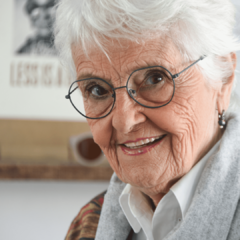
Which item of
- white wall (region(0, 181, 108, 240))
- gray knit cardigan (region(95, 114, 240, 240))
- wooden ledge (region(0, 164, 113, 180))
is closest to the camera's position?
gray knit cardigan (region(95, 114, 240, 240))

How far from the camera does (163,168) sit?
2.51 feet

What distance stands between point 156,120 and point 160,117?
14 millimetres

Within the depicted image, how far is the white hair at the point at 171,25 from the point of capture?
0.69 meters

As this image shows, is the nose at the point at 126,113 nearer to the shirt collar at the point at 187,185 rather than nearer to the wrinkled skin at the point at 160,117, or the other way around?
the wrinkled skin at the point at 160,117

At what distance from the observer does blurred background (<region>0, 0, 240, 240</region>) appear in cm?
172

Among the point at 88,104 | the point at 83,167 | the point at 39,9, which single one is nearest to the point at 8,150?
the point at 83,167

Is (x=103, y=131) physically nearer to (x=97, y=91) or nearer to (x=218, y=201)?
(x=97, y=91)

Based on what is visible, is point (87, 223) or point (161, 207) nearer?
point (161, 207)

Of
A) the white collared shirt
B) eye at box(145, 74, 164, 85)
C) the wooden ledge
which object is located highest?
eye at box(145, 74, 164, 85)

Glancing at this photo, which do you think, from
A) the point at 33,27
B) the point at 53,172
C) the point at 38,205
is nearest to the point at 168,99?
the point at 53,172

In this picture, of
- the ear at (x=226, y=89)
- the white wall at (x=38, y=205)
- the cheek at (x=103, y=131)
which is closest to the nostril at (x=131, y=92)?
the cheek at (x=103, y=131)

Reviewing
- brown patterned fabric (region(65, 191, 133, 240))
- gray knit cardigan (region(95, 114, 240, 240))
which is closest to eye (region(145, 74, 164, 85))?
gray knit cardigan (region(95, 114, 240, 240))

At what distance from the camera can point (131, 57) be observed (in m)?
0.72

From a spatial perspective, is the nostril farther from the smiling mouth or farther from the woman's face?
the smiling mouth
